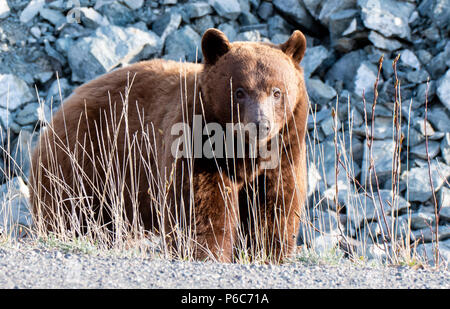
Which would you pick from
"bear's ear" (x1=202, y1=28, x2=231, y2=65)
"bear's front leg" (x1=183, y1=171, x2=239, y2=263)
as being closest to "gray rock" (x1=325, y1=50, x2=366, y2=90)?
"bear's ear" (x1=202, y1=28, x2=231, y2=65)

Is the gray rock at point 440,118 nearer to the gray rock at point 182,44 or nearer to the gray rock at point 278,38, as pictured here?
the gray rock at point 278,38

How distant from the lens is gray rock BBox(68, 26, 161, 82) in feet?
35.0

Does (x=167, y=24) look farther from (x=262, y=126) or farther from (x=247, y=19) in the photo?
(x=262, y=126)

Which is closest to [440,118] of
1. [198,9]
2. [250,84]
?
[198,9]

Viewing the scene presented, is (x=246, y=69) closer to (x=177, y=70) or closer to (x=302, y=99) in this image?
(x=302, y=99)

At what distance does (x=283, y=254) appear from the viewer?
4801 millimetres

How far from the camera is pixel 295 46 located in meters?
4.86

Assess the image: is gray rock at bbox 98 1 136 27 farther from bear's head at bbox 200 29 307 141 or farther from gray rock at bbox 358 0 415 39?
bear's head at bbox 200 29 307 141

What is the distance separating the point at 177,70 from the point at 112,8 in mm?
6357

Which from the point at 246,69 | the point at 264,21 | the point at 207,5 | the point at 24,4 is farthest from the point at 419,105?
the point at 24,4

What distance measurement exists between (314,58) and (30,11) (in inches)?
211

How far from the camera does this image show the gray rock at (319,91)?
1050cm

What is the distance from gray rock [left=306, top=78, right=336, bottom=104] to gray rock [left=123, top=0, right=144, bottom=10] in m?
3.60

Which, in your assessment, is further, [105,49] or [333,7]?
[333,7]
